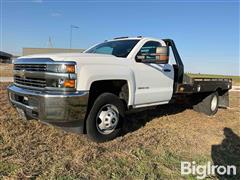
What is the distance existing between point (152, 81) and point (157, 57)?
0.68 m

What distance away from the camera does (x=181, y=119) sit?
7.43m

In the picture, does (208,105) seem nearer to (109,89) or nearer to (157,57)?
(157,57)

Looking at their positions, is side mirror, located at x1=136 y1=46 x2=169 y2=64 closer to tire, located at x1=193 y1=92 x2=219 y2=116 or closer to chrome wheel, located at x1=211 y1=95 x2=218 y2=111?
tire, located at x1=193 y1=92 x2=219 y2=116

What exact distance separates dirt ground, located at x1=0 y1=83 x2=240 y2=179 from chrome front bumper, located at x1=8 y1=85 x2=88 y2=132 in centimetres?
52

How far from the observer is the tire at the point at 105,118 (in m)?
4.56

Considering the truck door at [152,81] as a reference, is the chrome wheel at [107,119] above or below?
below

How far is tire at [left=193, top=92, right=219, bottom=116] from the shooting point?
27.5 feet

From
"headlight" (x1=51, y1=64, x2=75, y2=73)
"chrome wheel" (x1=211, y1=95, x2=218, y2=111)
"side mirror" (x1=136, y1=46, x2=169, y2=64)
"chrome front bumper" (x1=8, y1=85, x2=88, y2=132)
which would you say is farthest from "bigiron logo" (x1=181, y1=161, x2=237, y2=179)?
"chrome wheel" (x1=211, y1=95, x2=218, y2=111)

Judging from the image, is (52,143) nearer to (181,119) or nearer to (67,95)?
(67,95)

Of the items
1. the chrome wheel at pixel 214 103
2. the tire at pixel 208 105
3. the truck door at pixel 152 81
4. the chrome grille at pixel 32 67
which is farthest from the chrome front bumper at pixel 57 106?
the chrome wheel at pixel 214 103

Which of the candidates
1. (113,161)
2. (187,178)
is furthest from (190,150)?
(113,161)

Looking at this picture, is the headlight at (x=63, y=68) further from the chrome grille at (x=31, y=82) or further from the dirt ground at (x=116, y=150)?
the dirt ground at (x=116, y=150)

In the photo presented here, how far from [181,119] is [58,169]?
449 cm

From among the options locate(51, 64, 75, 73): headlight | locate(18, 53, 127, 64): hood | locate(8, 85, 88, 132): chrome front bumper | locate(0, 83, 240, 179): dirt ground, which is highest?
locate(18, 53, 127, 64): hood
